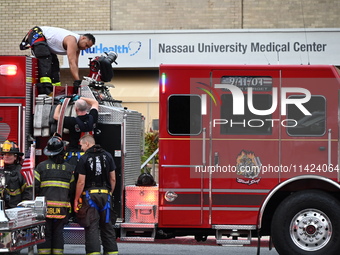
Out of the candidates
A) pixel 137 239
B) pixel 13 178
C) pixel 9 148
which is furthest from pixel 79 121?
pixel 137 239

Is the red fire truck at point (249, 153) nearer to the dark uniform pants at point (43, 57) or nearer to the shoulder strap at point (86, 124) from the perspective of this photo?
the shoulder strap at point (86, 124)

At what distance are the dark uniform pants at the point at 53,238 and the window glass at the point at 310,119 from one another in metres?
2.90

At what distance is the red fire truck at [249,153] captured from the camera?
9508 mm

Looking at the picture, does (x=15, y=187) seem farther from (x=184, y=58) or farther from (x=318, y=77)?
(x=184, y=58)

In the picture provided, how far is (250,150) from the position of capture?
9586mm

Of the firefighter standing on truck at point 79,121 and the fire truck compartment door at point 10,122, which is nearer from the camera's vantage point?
the firefighter standing on truck at point 79,121

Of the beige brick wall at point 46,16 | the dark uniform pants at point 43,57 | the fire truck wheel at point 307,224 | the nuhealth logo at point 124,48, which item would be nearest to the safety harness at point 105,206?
the dark uniform pants at point 43,57

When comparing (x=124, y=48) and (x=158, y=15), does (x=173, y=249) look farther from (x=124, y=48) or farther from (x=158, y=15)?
(x=158, y=15)

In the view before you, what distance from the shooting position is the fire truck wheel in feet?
30.9

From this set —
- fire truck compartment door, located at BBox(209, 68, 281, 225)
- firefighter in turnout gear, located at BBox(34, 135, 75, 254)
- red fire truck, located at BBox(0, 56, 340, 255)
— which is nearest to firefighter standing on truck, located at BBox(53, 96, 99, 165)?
firefighter in turnout gear, located at BBox(34, 135, 75, 254)

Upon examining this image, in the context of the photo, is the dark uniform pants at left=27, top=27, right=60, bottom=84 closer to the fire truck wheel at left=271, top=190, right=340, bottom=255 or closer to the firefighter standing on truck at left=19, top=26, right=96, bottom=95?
the firefighter standing on truck at left=19, top=26, right=96, bottom=95

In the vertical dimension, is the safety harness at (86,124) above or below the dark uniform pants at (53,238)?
above

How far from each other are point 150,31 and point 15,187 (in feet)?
39.9

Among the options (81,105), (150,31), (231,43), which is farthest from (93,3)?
(81,105)
